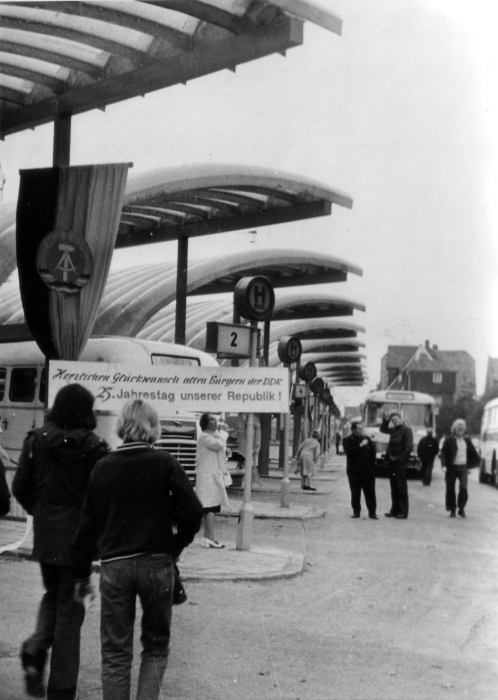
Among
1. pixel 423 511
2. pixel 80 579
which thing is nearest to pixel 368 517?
pixel 423 511

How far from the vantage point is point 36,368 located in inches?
675

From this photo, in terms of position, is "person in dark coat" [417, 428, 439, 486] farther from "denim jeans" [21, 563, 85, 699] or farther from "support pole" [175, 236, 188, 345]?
"denim jeans" [21, 563, 85, 699]

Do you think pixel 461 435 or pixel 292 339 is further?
pixel 292 339

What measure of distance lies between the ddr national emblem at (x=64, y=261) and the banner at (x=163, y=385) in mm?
1312

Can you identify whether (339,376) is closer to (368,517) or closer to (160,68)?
(368,517)

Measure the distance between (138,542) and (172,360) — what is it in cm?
1258

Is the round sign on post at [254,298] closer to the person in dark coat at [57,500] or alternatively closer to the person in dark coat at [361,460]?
the person in dark coat at [361,460]

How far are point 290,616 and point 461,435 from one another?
914 centimetres

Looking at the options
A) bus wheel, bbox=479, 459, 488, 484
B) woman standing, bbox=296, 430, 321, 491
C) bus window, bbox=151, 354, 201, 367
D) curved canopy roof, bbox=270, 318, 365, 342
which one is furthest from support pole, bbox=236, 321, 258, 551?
bus wheel, bbox=479, 459, 488, 484

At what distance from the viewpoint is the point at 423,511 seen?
16688mm

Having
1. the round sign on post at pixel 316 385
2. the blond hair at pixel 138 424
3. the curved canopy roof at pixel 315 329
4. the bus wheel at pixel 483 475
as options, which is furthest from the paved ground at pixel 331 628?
the bus wheel at pixel 483 475

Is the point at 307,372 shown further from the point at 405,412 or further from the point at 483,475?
the point at 483,475

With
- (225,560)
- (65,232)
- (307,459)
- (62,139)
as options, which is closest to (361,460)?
(225,560)

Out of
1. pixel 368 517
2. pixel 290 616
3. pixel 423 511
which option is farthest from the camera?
pixel 423 511
